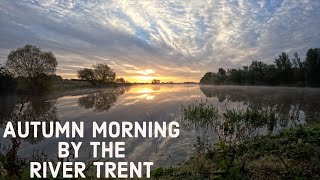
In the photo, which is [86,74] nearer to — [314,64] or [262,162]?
[314,64]

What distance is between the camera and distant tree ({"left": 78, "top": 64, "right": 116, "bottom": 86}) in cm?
12469

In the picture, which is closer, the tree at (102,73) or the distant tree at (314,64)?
the distant tree at (314,64)

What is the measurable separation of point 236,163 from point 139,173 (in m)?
2.97

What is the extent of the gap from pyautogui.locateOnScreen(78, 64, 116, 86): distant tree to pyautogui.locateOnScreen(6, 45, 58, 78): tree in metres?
58.0

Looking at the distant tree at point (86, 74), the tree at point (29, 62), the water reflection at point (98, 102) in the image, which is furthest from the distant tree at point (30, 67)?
the distant tree at point (86, 74)

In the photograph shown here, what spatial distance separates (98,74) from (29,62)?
217ft

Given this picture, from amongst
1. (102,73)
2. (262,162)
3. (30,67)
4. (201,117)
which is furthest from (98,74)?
(262,162)

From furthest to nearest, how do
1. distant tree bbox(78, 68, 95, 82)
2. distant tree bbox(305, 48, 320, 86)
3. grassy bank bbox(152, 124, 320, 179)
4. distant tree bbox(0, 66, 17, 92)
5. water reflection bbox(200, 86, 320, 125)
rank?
1. distant tree bbox(78, 68, 95, 82)
2. distant tree bbox(305, 48, 320, 86)
3. distant tree bbox(0, 66, 17, 92)
4. water reflection bbox(200, 86, 320, 125)
5. grassy bank bbox(152, 124, 320, 179)

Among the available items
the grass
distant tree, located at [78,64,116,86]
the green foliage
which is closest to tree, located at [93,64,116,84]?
distant tree, located at [78,64,116,86]

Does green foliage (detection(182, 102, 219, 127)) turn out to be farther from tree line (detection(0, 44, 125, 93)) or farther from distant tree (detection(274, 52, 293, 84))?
distant tree (detection(274, 52, 293, 84))

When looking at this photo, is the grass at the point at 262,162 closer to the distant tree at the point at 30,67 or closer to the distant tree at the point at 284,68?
the distant tree at the point at 30,67

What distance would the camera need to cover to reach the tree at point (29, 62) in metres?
62.7

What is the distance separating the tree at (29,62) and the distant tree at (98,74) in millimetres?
57967

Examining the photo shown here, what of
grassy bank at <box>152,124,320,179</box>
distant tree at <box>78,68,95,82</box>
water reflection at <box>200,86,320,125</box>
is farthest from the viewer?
distant tree at <box>78,68,95,82</box>
